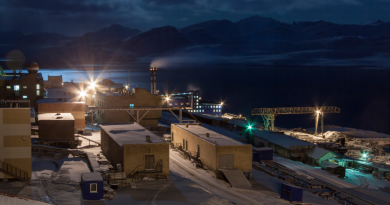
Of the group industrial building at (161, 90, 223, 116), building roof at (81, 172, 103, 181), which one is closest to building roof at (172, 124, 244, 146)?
building roof at (81, 172, 103, 181)

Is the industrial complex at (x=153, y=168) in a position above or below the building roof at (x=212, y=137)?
below

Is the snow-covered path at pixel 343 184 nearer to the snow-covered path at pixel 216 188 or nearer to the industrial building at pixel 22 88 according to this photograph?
the snow-covered path at pixel 216 188

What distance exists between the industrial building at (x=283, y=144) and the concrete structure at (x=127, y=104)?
1119 cm

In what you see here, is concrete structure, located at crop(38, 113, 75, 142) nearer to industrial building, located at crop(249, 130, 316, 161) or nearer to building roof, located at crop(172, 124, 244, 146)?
building roof, located at crop(172, 124, 244, 146)

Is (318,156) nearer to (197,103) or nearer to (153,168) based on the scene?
(153,168)

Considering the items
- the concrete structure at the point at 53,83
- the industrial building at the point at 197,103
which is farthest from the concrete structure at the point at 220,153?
the industrial building at the point at 197,103

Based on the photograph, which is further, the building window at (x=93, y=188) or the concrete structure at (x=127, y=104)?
the concrete structure at (x=127, y=104)

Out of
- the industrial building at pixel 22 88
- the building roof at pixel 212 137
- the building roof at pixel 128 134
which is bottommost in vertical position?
the building roof at pixel 212 137

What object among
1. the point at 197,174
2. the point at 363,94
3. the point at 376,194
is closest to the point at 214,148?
the point at 197,174

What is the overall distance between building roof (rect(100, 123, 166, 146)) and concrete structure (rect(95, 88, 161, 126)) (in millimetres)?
11451

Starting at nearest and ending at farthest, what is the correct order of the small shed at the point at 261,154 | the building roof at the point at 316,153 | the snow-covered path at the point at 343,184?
the snow-covered path at the point at 343,184 < the small shed at the point at 261,154 < the building roof at the point at 316,153

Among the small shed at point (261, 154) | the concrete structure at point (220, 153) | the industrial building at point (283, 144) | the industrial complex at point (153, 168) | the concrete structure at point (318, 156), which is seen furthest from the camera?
the industrial building at point (283, 144)

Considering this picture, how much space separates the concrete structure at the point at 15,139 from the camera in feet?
61.8

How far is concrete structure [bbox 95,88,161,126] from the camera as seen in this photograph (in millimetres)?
40281
